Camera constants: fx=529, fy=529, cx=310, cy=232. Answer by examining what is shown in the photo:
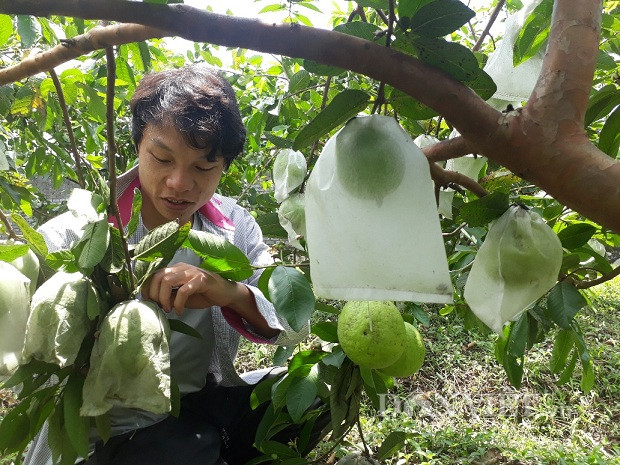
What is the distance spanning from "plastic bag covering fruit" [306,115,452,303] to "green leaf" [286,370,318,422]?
70cm

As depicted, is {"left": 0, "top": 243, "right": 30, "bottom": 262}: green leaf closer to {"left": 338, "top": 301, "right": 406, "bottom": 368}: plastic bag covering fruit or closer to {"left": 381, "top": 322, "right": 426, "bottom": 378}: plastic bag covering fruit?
{"left": 338, "top": 301, "right": 406, "bottom": 368}: plastic bag covering fruit

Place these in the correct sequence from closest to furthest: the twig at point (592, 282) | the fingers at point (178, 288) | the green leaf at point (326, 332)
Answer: the fingers at point (178, 288)
the twig at point (592, 282)
the green leaf at point (326, 332)

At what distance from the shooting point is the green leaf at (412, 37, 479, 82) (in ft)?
1.77

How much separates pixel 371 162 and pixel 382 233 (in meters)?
0.08

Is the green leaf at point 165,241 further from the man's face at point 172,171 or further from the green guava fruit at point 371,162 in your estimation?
the man's face at point 172,171

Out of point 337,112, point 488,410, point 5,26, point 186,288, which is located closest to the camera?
point 337,112

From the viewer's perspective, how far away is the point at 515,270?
66 centimetres

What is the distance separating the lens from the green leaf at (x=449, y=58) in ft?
1.77

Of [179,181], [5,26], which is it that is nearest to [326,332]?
[179,181]

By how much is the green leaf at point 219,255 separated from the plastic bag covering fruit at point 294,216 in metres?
0.22

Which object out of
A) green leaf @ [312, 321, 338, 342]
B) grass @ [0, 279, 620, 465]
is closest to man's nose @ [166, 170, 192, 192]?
green leaf @ [312, 321, 338, 342]

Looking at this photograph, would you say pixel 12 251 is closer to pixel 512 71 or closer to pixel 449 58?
pixel 449 58

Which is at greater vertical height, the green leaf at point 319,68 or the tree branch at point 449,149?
the green leaf at point 319,68

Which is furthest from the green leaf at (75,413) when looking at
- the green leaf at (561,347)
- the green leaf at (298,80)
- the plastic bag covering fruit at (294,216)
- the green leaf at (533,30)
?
the green leaf at (561,347)
